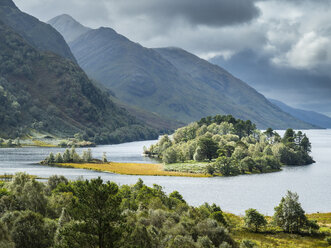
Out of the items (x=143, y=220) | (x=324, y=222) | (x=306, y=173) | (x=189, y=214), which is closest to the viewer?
(x=143, y=220)

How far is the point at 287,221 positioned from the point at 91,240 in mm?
58617

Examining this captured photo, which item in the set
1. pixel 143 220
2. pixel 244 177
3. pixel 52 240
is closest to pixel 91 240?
pixel 52 240

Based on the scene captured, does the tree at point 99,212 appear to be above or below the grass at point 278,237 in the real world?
above

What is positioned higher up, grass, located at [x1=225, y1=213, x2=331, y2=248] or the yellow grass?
the yellow grass

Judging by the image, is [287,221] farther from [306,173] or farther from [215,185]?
[306,173]

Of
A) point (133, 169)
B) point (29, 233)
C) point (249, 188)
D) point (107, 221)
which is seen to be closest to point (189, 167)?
point (133, 169)

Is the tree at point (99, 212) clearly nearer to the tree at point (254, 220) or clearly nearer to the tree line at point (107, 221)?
the tree line at point (107, 221)

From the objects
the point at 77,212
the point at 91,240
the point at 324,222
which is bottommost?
the point at 324,222

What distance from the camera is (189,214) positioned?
68.2 metres

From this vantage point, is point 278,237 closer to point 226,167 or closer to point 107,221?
point 107,221

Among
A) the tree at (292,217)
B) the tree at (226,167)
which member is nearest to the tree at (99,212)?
the tree at (292,217)

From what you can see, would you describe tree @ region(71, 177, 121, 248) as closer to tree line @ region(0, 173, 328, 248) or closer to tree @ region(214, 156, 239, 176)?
tree line @ region(0, 173, 328, 248)

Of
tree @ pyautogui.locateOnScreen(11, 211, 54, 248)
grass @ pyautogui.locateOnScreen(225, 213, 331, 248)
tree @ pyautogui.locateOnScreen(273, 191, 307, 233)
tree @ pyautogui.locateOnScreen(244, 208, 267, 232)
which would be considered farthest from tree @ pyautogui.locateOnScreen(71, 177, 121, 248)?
tree @ pyautogui.locateOnScreen(273, 191, 307, 233)

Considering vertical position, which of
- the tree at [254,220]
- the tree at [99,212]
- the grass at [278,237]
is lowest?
the grass at [278,237]
